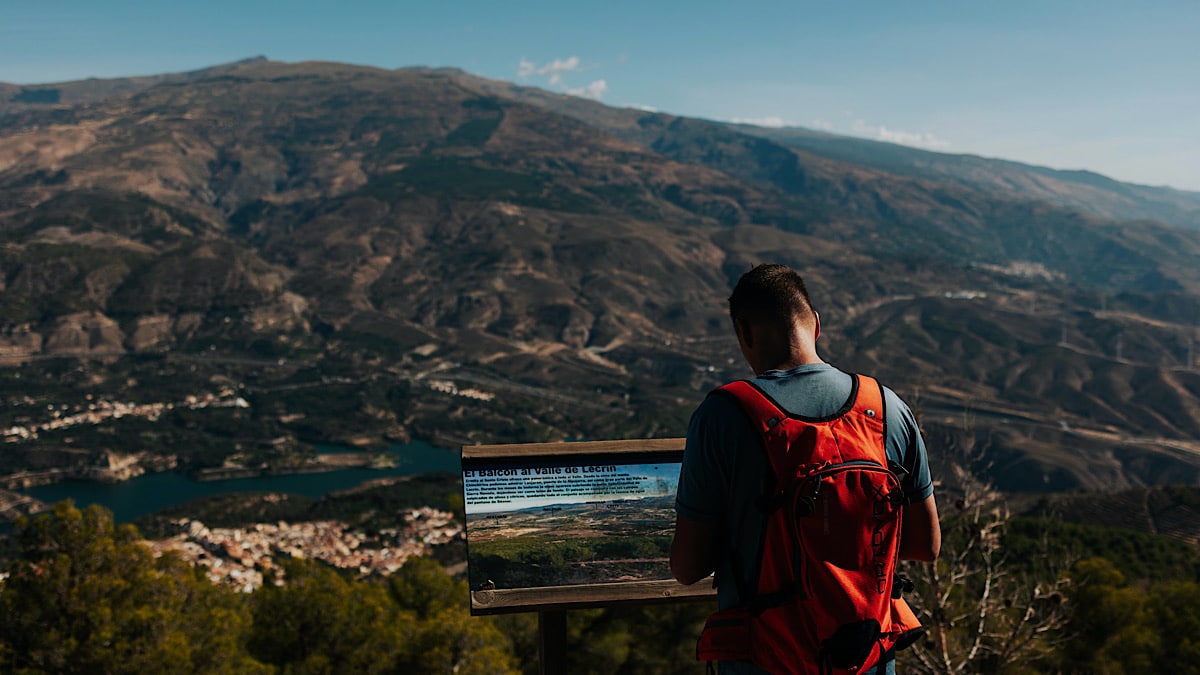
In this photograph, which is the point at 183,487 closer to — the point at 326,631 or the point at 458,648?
the point at 326,631

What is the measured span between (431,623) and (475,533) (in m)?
12.9

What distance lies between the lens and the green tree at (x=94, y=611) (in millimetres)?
12211

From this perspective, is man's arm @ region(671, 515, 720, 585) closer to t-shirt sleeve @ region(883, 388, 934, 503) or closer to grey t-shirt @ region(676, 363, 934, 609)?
grey t-shirt @ region(676, 363, 934, 609)

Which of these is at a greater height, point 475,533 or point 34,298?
point 475,533

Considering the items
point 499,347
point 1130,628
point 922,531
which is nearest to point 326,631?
point 1130,628

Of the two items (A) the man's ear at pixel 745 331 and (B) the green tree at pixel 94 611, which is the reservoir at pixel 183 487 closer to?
(B) the green tree at pixel 94 611

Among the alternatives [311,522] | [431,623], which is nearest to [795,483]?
[431,623]

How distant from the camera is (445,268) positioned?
7421 inches

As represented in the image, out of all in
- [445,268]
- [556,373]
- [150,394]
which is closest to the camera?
[150,394]

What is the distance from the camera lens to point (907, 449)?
310 centimetres

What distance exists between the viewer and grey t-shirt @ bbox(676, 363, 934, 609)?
9.27 feet

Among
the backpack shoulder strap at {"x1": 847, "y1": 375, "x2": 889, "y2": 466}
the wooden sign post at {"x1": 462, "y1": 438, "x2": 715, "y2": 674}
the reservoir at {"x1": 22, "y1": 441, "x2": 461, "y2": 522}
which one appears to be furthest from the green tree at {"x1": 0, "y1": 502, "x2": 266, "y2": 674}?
the reservoir at {"x1": 22, "y1": 441, "x2": 461, "y2": 522}

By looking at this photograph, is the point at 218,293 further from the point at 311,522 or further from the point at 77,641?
the point at 77,641

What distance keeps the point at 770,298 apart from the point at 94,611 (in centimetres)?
1286
